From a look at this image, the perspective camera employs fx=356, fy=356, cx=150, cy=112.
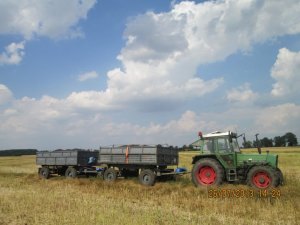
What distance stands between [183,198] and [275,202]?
10.1ft

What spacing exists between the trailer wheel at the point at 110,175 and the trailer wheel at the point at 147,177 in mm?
1947

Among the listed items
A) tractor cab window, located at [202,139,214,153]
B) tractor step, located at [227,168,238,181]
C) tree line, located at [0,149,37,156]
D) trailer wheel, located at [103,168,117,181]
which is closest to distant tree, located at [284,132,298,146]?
tree line, located at [0,149,37,156]

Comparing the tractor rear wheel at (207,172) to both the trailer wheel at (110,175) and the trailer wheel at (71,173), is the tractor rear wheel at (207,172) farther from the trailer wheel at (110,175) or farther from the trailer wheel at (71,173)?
the trailer wheel at (71,173)

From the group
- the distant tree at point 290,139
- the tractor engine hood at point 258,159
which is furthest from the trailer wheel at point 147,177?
the distant tree at point 290,139

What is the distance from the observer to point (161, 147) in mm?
17250

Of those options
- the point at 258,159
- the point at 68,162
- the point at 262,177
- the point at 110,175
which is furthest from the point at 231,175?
the point at 68,162

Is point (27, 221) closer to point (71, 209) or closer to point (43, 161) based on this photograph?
point (71, 209)

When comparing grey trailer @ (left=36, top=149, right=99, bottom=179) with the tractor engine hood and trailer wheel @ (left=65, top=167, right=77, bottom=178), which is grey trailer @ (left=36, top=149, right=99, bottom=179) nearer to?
trailer wheel @ (left=65, top=167, right=77, bottom=178)

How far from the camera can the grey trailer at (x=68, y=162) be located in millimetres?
20987

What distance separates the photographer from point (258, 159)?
14445mm

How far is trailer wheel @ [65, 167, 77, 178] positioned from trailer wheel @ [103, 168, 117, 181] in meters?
3.01

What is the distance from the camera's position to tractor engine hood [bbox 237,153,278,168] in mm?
14188

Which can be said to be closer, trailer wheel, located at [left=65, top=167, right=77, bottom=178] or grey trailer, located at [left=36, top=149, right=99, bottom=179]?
trailer wheel, located at [left=65, top=167, right=77, bottom=178]

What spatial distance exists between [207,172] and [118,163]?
5.02 meters
